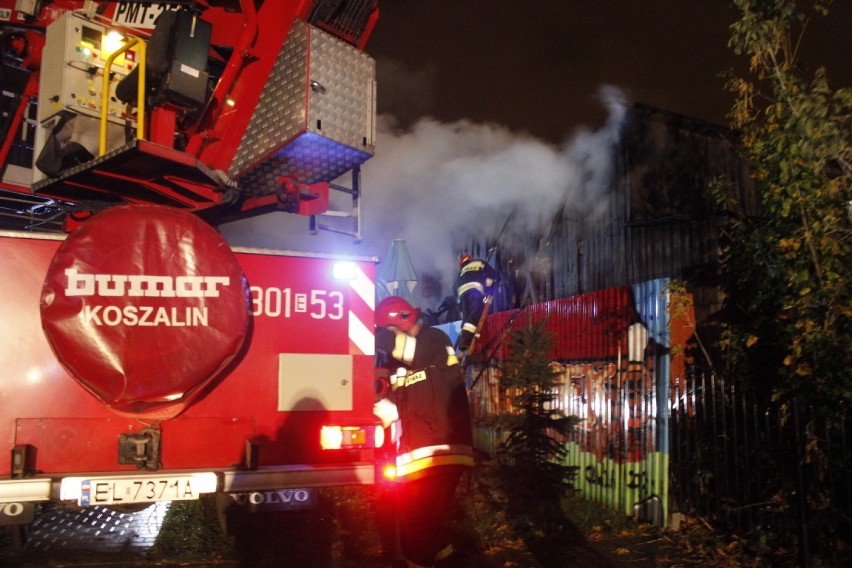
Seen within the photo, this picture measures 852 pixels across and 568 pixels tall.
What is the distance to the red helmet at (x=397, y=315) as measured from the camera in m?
4.41

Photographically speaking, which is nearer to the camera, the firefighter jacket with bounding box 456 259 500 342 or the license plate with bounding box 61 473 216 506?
the license plate with bounding box 61 473 216 506

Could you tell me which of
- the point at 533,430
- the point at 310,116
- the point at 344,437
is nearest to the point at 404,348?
the point at 344,437

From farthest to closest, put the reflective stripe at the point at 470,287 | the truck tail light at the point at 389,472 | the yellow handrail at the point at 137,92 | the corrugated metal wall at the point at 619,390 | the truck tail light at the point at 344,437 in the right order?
the reflective stripe at the point at 470,287 < the corrugated metal wall at the point at 619,390 < the yellow handrail at the point at 137,92 < the truck tail light at the point at 389,472 < the truck tail light at the point at 344,437

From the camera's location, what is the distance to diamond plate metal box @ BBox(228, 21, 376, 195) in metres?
5.62

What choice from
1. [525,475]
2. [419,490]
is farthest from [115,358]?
[525,475]

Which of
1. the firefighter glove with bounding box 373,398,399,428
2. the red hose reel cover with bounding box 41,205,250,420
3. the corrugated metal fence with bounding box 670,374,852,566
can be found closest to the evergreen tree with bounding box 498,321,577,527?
the corrugated metal fence with bounding box 670,374,852,566

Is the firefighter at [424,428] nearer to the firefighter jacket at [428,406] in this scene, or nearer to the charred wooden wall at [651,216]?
the firefighter jacket at [428,406]

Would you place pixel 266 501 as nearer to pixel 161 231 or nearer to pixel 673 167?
pixel 161 231

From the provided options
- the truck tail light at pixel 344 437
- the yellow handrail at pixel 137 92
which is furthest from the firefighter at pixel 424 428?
the yellow handrail at pixel 137 92

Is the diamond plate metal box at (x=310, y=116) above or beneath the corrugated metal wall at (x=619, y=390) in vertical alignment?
above

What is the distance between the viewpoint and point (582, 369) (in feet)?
26.5

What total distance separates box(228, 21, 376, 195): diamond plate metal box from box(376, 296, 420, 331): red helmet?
183 cm

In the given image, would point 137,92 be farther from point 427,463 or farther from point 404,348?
point 427,463

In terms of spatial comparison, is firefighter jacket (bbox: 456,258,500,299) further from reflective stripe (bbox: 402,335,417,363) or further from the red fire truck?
reflective stripe (bbox: 402,335,417,363)
